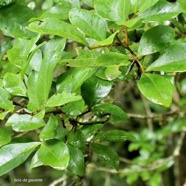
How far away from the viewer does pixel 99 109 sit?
632 mm

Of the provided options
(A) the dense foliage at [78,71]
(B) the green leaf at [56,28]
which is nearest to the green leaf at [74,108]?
(A) the dense foliage at [78,71]

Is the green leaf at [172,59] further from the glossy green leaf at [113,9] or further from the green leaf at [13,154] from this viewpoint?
the green leaf at [13,154]

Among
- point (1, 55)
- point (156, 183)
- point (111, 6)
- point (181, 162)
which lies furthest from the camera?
point (181, 162)

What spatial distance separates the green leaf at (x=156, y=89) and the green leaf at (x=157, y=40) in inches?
1.6

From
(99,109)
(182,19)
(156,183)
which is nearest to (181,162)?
(156,183)

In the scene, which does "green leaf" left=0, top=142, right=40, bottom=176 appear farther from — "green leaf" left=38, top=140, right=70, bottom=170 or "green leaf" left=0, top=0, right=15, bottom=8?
"green leaf" left=0, top=0, right=15, bottom=8

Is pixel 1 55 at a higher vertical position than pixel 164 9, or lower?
lower

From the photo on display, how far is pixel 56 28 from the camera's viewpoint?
0.54 metres

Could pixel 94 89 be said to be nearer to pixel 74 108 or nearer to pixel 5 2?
pixel 74 108

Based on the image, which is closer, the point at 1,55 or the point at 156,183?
the point at 1,55

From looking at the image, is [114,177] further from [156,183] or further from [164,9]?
[164,9]

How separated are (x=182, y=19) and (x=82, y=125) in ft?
1.12

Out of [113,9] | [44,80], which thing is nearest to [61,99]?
[44,80]

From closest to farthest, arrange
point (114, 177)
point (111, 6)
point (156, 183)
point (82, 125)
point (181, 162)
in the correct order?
1. point (111, 6)
2. point (82, 125)
3. point (156, 183)
4. point (181, 162)
5. point (114, 177)
